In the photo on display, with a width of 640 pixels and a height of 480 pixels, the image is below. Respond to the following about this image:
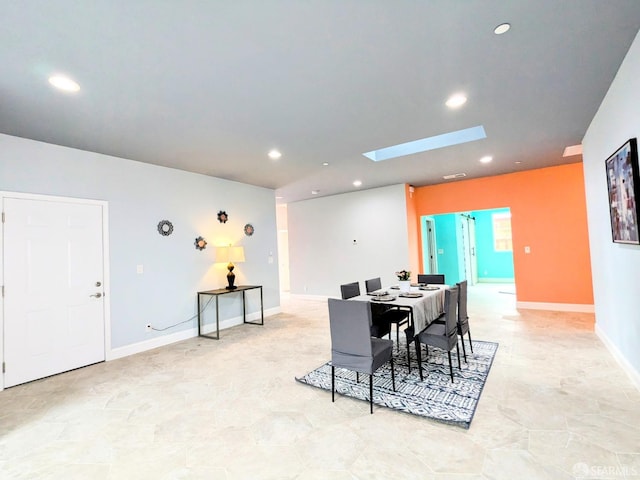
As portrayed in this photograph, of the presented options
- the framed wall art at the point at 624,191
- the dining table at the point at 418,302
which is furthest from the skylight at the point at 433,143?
the dining table at the point at 418,302

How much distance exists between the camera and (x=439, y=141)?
4.53 meters

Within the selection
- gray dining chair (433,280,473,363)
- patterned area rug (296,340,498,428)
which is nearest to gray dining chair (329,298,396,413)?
patterned area rug (296,340,498,428)

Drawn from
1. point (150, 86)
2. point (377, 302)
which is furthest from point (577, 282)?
point (150, 86)

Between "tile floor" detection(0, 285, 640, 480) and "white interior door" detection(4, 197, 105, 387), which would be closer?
"tile floor" detection(0, 285, 640, 480)

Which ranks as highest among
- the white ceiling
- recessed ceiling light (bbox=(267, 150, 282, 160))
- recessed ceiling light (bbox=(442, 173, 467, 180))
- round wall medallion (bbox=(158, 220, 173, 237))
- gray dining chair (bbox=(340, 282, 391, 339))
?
recessed ceiling light (bbox=(442, 173, 467, 180))

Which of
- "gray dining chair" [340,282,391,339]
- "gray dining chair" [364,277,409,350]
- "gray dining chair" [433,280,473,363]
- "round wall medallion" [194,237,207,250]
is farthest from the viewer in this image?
"round wall medallion" [194,237,207,250]

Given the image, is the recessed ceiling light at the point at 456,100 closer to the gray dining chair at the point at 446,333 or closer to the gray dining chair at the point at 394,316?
the gray dining chair at the point at 446,333

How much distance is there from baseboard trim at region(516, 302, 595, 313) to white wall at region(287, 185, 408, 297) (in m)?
2.16

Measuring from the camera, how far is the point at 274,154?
4.43 meters

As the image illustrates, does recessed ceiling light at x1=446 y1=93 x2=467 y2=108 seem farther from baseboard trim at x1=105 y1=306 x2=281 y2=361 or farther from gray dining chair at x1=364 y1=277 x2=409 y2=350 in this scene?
baseboard trim at x1=105 y1=306 x2=281 y2=361

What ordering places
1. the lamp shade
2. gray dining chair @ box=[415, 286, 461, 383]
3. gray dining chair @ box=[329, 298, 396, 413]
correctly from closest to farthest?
gray dining chair @ box=[329, 298, 396, 413] → gray dining chair @ box=[415, 286, 461, 383] → the lamp shade

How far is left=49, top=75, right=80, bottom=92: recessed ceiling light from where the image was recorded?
2.41m

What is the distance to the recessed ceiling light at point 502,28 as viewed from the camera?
2014 millimetres

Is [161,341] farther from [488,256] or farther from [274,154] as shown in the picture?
[488,256]
